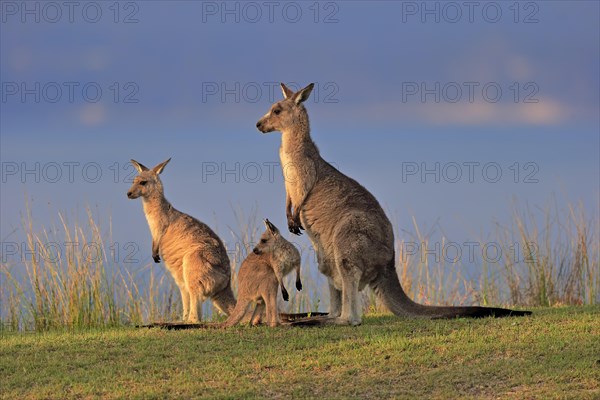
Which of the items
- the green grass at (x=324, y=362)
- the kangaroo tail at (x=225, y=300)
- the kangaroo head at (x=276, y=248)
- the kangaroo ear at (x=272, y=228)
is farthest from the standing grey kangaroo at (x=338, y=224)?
the kangaroo tail at (x=225, y=300)

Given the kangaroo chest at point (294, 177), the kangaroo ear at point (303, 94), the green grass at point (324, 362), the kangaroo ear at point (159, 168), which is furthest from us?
the kangaroo ear at point (159, 168)

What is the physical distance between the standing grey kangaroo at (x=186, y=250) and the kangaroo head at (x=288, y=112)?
1820 millimetres

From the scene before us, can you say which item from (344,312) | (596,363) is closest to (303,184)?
(344,312)

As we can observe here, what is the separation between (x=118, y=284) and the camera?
44.5 ft

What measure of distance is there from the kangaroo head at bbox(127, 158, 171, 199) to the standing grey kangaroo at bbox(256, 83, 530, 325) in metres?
2.02

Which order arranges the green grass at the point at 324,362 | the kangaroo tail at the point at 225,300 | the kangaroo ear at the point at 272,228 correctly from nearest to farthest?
the green grass at the point at 324,362 < the kangaroo ear at the point at 272,228 < the kangaroo tail at the point at 225,300

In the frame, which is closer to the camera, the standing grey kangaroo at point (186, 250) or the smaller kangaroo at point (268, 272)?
the smaller kangaroo at point (268, 272)

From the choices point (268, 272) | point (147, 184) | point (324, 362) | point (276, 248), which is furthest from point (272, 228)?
point (147, 184)

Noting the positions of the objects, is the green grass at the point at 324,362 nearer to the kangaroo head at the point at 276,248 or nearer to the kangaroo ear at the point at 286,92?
the kangaroo head at the point at 276,248

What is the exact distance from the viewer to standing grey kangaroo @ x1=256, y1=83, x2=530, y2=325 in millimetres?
11039

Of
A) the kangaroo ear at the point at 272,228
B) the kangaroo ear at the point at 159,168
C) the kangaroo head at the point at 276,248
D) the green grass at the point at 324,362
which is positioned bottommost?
the green grass at the point at 324,362

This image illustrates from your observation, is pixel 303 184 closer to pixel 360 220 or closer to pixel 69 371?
pixel 360 220

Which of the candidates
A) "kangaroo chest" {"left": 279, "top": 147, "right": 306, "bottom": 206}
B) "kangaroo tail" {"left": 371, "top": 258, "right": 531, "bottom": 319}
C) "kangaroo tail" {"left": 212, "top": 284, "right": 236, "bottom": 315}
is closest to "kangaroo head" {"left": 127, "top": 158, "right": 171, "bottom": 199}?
"kangaroo tail" {"left": 212, "top": 284, "right": 236, "bottom": 315}

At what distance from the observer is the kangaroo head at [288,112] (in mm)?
12055
